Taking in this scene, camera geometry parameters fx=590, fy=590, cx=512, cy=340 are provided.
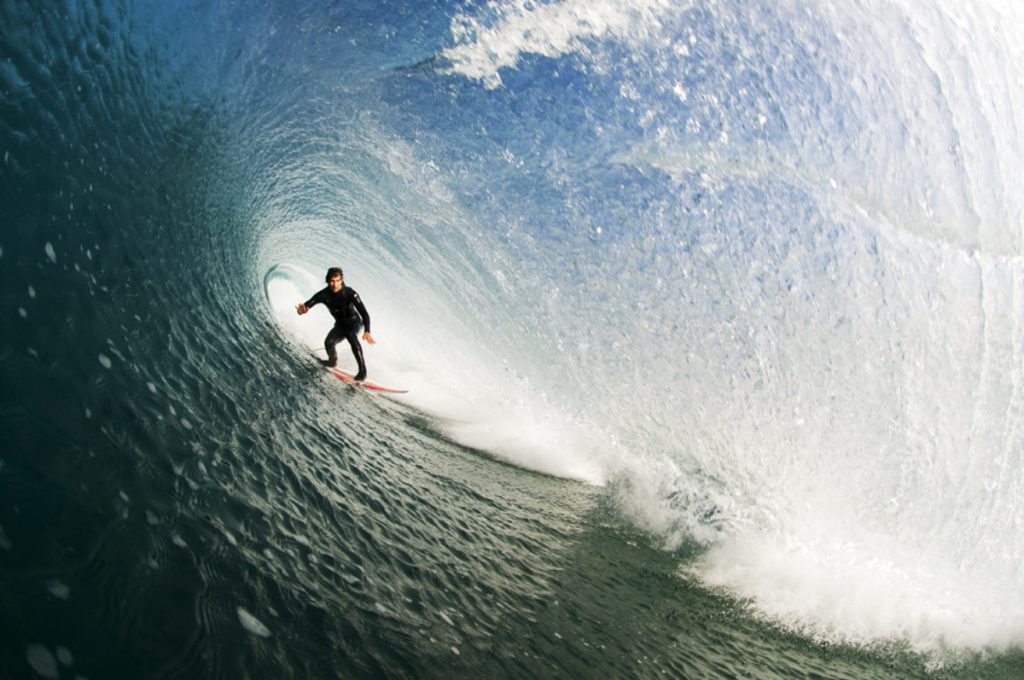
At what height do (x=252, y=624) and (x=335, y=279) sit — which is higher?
(x=335, y=279)

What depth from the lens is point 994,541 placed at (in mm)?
7699

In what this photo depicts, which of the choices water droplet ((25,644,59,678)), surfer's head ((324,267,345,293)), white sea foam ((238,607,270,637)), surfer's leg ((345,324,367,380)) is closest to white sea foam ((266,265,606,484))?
surfer's leg ((345,324,367,380))

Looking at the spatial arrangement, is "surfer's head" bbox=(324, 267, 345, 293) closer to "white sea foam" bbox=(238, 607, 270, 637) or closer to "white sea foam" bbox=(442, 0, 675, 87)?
"white sea foam" bbox=(442, 0, 675, 87)

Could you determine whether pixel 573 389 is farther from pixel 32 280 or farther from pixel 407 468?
pixel 32 280

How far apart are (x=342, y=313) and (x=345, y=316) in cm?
8

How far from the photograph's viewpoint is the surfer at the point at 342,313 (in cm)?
1075

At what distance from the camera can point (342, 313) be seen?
11188 millimetres

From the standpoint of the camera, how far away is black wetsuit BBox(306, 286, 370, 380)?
35.9 ft

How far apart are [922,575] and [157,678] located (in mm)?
8631

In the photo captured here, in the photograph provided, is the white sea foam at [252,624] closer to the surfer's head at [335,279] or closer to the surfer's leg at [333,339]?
the surfer's head at [335,279]

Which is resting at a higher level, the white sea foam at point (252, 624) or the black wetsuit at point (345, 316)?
the black wetsuit at point (345, 316)

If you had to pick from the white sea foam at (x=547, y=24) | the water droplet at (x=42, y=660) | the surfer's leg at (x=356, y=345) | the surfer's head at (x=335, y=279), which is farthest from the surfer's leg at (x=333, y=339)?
the water droplet at (x=42, y=660)

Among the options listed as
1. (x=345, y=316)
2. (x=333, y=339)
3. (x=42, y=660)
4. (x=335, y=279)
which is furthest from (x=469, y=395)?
(x=42, y=660)

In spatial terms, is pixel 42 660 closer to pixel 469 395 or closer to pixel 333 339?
pixel 333 339
